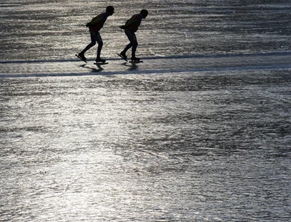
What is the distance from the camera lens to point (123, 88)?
15.1 meters

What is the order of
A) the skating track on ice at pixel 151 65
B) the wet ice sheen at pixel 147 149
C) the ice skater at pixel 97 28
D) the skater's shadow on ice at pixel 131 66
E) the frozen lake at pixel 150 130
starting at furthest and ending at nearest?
the ice skater at pixel 97 28 < the skater's shadow on ice at pixel 131 66 < the skating track on ice at pixel 151 65 < the frozen lake at pixel 150 130 < the wet ice sheen at pixel 147 149

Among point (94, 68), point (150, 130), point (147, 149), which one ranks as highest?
point (147, 149)

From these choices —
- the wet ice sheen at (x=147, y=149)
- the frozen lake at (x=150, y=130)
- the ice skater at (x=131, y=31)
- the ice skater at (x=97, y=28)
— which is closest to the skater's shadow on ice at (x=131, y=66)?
the frozen lake at (x=150, y=130)

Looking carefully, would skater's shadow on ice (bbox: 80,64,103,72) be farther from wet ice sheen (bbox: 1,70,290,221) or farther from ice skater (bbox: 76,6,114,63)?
wet ice sheen (bbox: 1,70,290,221)

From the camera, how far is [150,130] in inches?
447

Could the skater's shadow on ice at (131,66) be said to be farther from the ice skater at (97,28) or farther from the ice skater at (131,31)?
the ice skater at (97,28)

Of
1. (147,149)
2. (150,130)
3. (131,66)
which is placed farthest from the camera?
(131,66)

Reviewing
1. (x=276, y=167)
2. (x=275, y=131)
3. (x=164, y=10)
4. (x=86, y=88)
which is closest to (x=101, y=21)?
(x=86, y=88)

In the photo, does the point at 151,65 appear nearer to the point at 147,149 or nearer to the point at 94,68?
the point at 94,68

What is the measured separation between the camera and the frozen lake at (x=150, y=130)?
784 centimetres

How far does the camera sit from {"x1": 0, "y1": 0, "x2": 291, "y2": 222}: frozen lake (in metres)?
7.84

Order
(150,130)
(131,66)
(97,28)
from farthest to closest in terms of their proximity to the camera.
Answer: (97,28) → (131,66) → (150,130)

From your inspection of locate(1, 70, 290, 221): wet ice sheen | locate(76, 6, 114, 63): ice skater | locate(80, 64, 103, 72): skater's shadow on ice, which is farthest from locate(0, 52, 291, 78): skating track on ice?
locate(1, 70, 290, 221): wet ice sheen

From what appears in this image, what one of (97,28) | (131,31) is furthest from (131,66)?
(97,28)
